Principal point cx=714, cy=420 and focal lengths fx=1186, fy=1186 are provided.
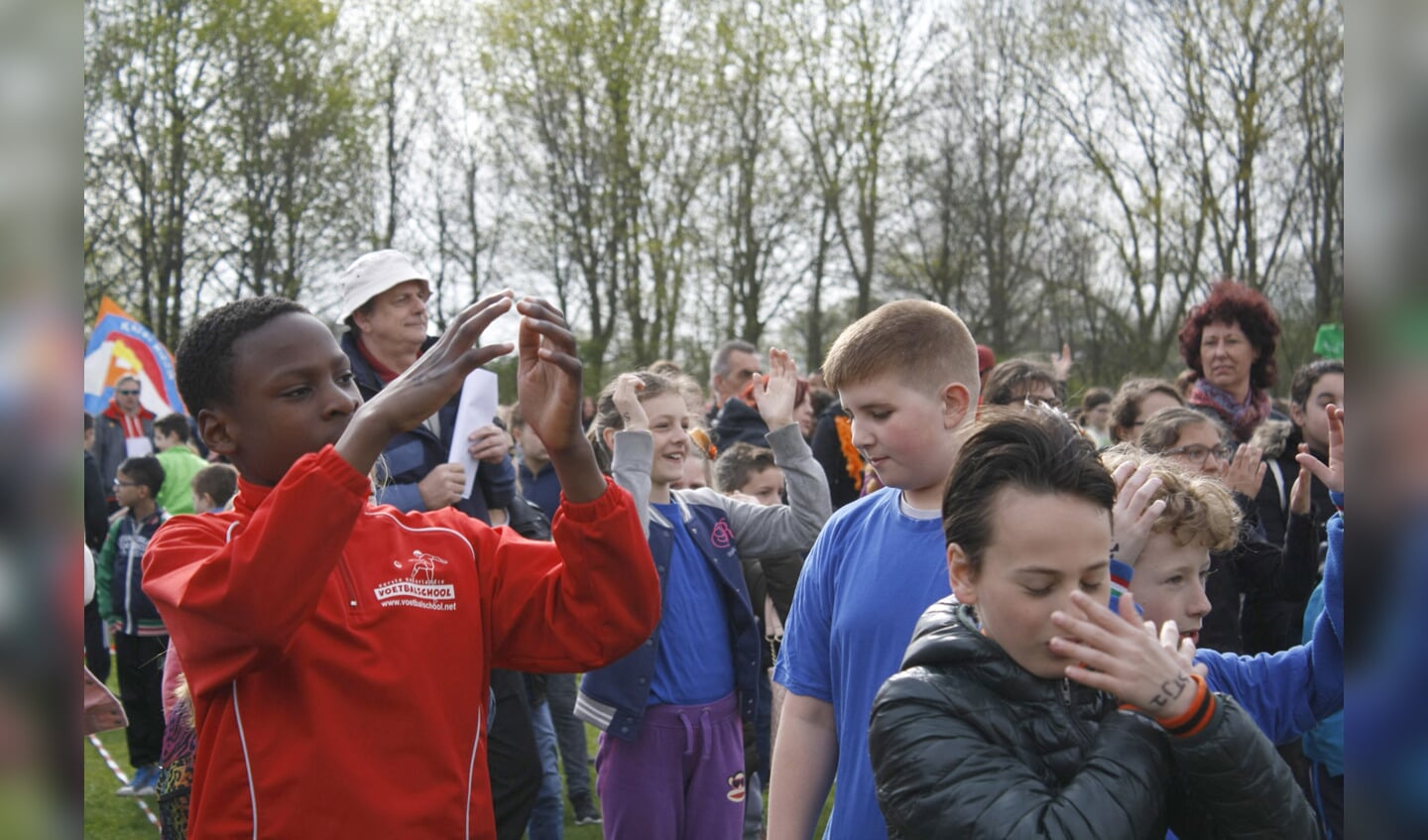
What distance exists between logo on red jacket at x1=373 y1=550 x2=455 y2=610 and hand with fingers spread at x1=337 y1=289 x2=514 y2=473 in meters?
0.38

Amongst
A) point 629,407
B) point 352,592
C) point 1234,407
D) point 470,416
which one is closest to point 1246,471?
point 1234,407

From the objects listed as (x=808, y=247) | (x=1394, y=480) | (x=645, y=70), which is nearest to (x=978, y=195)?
(x=808, y=247)

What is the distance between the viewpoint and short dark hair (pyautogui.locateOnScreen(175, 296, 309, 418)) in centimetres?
216

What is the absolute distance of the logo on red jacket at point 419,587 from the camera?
2.13m

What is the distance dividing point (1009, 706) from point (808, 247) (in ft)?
81.5

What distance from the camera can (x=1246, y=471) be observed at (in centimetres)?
425

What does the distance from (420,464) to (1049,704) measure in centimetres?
259

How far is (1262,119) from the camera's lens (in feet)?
63.4

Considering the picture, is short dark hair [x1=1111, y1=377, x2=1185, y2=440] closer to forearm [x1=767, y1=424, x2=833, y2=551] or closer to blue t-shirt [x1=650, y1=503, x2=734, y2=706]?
forearm [x1=767, y1=424, x2=833, y2=551]

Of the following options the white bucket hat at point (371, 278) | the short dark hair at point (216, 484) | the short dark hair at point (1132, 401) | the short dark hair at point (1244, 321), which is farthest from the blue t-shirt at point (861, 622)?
the short dark hair at point (216, 484)

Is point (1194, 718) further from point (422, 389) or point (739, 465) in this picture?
point (739, 465)

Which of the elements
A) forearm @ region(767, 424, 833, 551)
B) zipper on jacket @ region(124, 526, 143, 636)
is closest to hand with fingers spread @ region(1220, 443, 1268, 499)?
forearm @ region(767, 424, 833, 551)

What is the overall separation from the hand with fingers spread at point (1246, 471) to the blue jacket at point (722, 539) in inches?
59.1

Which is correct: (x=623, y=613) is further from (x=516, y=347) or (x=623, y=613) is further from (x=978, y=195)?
(x=978, y=195)
